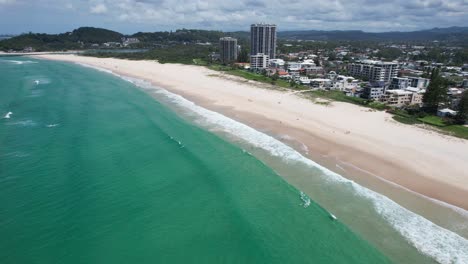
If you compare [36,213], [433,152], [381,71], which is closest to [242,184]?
[36,213]

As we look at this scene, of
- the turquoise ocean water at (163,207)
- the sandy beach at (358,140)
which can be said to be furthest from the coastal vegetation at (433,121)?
the turquoise ocean water at (163,207)

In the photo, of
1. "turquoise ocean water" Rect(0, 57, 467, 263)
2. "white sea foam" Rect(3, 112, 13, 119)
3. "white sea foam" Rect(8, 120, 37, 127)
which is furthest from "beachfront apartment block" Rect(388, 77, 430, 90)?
"white sea foam" Rect(3, 112, 13, 119)

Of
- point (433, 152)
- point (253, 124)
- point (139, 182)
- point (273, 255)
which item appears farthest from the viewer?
point (253, 124)

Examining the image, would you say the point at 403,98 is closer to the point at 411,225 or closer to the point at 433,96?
the point at 433,96

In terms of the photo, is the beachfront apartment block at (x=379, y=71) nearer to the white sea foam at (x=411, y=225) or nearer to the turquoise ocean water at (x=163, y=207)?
the turquoise ocean water at (x=163, y=207)

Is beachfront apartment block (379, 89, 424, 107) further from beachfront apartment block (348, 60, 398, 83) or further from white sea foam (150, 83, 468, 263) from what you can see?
white sea foam (150, 83, 468, 263)

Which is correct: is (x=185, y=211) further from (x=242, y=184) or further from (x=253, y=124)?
(x=253, y=124)
